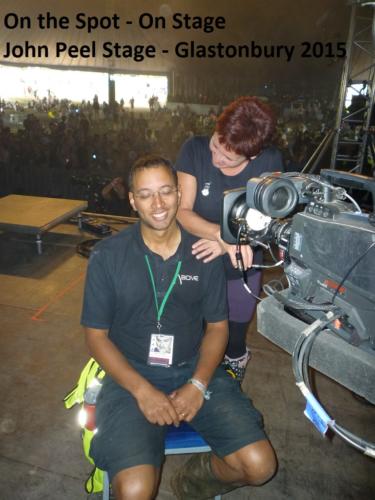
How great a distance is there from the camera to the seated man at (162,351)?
60.8 inches

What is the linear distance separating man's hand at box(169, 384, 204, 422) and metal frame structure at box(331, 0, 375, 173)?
19.1 ft

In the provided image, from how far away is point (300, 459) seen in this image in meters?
2.21

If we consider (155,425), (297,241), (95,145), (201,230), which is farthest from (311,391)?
(95,145)

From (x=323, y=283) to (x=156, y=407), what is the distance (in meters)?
0.93

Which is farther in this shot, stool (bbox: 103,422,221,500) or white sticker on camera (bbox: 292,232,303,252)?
stool (bbox: 103,422,221,500)

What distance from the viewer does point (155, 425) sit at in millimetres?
1592

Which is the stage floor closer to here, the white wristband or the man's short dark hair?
the man's short dark hair

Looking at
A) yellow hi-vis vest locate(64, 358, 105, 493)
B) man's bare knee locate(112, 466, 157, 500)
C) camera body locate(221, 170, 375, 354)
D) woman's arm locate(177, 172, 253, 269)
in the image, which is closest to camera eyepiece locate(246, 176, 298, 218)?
camera body locate(221, 170, 375, 354)

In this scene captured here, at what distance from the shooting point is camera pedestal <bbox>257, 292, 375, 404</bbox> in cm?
87

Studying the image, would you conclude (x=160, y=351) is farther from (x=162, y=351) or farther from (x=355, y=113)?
(x=355, y=113)

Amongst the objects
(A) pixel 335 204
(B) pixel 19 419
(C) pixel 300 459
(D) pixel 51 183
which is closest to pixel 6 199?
(D) pixel 51 183

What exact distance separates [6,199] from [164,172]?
16.4 feet

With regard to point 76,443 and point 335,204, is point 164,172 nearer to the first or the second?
point 335,204

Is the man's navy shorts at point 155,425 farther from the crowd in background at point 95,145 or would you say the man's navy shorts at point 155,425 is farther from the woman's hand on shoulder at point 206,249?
the crowd in background at point 95,145
